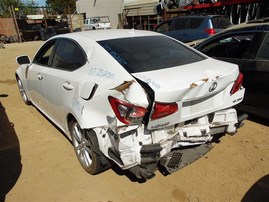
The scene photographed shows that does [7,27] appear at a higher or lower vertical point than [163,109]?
lower

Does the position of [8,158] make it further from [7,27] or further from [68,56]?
[7,27]

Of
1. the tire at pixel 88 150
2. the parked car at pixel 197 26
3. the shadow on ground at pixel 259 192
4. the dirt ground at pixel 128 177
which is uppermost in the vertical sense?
the parked car at pixel 197 26

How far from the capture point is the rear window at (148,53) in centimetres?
268

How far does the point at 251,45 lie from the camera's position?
12.6 feet

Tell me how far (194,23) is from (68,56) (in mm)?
7514

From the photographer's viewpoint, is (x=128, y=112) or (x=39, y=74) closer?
A: (x=128, y=112)

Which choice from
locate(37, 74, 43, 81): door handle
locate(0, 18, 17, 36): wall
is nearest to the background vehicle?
locate(0, 18, 17, 36): wall

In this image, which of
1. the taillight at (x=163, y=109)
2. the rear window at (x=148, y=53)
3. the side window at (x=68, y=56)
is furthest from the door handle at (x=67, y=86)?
the taillight at (x=163, y=109)

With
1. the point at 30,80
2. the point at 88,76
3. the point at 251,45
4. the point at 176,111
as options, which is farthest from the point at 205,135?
the point at 30,80

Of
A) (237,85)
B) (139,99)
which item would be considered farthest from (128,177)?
(237,85)

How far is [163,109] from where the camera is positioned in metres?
2.27

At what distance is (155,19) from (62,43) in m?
21.9

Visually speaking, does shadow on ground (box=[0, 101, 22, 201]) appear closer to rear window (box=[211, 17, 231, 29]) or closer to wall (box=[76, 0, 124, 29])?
rear window (box=[211, 17, 231, 29])

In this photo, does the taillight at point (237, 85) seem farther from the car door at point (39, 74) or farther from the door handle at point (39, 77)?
the door handle at point (39, 77)
